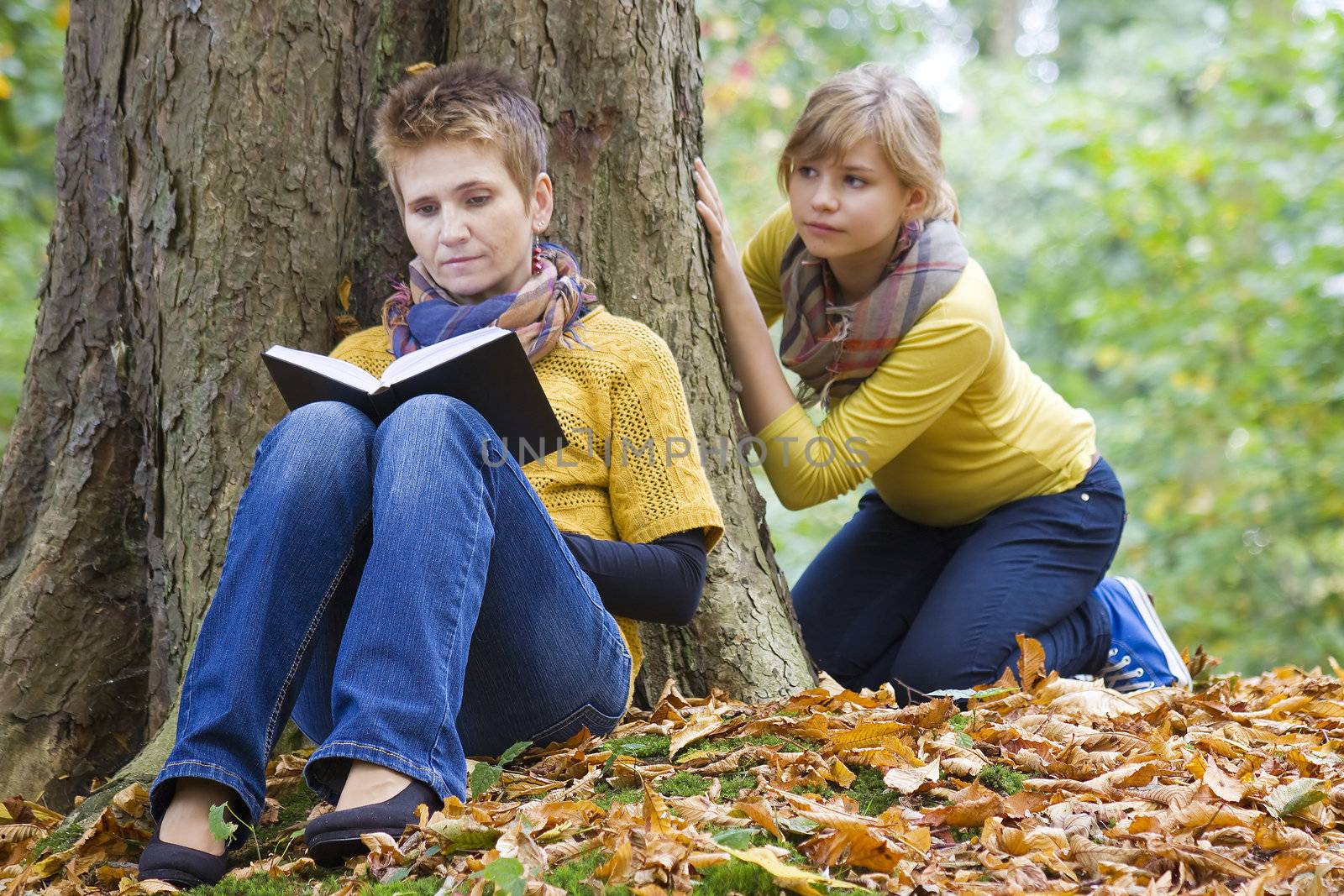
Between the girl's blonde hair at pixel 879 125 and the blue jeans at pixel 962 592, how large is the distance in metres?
0.99

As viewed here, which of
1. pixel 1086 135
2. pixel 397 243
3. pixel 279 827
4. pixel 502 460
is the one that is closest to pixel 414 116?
pixel 397 243

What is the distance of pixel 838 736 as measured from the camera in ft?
7.69

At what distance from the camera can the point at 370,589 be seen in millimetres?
1998

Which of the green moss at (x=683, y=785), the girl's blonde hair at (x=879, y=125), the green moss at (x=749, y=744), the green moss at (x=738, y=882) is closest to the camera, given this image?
the green moss at (x=738, y=882)

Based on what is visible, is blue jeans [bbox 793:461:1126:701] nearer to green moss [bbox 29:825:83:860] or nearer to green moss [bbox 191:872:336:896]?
green moss [bbox 191:872:336:896]

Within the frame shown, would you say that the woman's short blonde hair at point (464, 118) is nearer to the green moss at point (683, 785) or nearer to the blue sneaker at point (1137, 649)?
the green moss at point (683, 785)

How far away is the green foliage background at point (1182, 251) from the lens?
675 cm

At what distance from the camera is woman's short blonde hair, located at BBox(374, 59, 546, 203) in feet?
8.68

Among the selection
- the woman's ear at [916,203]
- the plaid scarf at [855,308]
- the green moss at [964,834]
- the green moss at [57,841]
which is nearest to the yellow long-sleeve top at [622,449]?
the plaid scarf at [855,308]

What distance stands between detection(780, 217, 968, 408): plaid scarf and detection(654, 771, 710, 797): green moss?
55.1 inches

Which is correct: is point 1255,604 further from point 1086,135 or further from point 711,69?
point 711,69

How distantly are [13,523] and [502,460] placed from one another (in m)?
1.80

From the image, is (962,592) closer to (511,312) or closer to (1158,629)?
(1158,629)

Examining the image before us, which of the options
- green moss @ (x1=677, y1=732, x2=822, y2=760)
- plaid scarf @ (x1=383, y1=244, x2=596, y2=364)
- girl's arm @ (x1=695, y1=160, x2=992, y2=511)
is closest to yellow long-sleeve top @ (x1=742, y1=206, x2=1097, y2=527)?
girl's arm @ (x1=695, y1=160, x2=992, y2=511)
